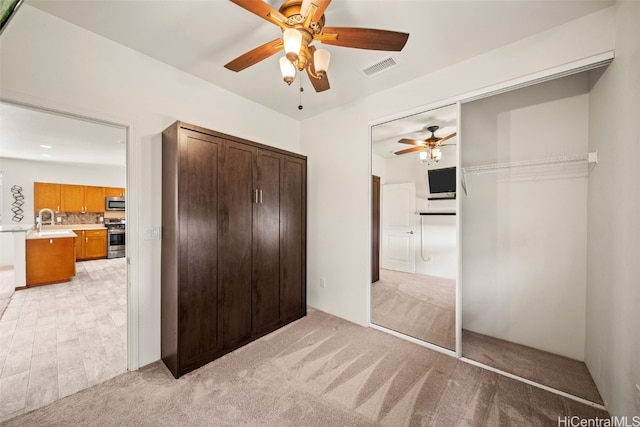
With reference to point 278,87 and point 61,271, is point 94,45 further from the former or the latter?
point 61,271

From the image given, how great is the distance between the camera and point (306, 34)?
1.41 m

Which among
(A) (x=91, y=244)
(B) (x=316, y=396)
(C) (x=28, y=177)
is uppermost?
(C) (x=28, y=177)

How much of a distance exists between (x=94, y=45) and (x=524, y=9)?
126 inches

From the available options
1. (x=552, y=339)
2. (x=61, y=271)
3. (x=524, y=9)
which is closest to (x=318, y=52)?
(x=524, y=9)

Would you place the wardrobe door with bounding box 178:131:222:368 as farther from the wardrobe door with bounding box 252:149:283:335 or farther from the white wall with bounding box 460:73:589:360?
the white wall with bounding box 460:73:589:360

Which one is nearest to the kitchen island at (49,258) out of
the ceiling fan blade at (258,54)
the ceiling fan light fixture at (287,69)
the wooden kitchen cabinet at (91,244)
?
the wooden kitchen cabinet at (91,244)

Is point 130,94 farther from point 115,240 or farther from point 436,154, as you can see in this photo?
point 115,240

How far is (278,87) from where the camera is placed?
265 cm

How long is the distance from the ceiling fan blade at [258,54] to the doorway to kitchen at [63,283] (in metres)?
1.18

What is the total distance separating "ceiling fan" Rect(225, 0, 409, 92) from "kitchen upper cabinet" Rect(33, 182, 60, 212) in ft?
26.3

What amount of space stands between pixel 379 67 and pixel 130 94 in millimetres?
2257

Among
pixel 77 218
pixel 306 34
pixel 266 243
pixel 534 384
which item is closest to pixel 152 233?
pixel 266 243

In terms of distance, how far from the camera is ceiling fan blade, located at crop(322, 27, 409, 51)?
4.57 ft

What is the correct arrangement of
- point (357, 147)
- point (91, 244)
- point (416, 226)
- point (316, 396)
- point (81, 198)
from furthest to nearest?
point (81, 198) < point (91, 244) < point (357, 147) < point (416, 226) < point (316, 396)
